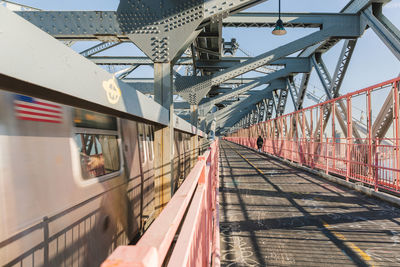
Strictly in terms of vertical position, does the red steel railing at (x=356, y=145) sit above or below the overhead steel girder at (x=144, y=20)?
below

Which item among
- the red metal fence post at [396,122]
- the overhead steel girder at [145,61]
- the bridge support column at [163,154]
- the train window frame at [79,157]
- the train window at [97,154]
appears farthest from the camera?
the overhead steel girder at [145,61]

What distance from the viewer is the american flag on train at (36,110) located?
2.85 metres

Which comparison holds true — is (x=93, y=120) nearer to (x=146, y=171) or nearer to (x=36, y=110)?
(x=36, y=110)

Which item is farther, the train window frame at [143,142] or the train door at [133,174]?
the train window frame at [143,142]

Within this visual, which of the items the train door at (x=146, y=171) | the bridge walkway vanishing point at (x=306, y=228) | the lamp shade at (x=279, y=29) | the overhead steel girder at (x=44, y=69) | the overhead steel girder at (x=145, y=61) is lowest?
the bridge walkway vanishing point at (x=306, y=228)

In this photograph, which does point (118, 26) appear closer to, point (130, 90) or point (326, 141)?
point (130, 90)

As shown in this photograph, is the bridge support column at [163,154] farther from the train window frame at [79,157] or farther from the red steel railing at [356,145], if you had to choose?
the red steel railing at [356,145]

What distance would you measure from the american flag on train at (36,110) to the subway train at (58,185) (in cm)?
1

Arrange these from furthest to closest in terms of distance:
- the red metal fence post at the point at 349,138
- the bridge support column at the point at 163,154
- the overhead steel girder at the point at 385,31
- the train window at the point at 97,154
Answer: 1. the red metal fence post at the point at 349,138
2. the overhead steel girder at the point at 385,31
3. the bridge support column at the point at 163,154
4. the train window at the point at 97,154

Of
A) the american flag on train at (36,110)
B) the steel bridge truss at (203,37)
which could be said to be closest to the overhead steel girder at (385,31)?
the steel bridge truss at (203,37)

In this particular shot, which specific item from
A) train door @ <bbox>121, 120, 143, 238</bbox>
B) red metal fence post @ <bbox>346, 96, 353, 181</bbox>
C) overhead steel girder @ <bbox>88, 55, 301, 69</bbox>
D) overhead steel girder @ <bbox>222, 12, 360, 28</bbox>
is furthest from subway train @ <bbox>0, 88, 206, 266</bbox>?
overhead steel girder @ <bbox>88, 55, 301, 69</bbox>

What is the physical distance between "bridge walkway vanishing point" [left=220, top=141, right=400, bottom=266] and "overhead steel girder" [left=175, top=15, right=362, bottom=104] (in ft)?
21.2

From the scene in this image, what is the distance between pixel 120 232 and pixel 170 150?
7.10 ft

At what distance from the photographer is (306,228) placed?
5.82m
